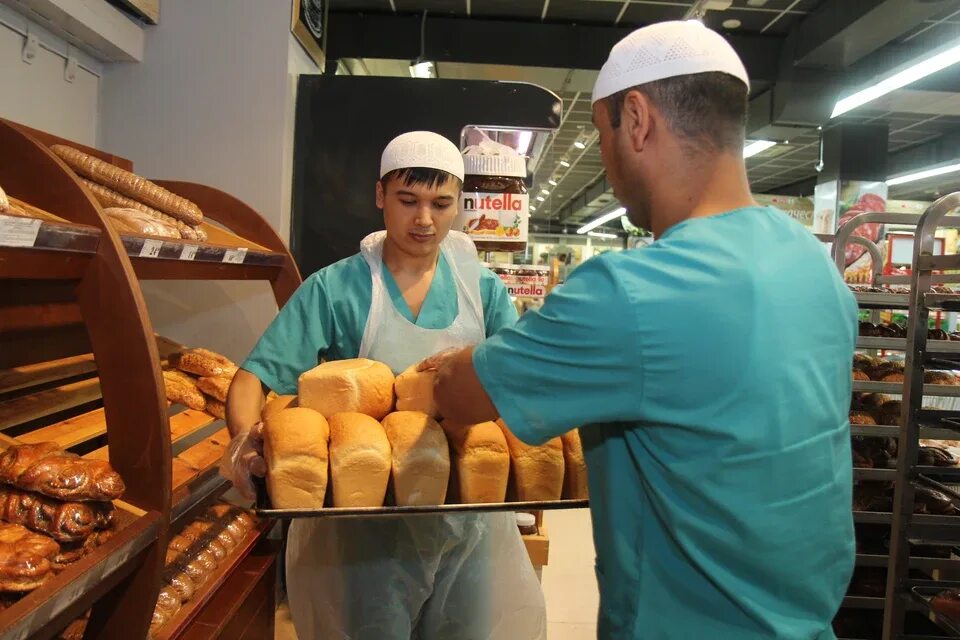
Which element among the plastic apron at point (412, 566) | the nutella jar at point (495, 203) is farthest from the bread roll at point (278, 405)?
the nutella jar at point (495, 203)

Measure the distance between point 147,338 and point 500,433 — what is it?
2.60ft

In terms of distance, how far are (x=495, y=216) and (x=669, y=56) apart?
2.29m

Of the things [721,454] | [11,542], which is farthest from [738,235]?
[11,542]

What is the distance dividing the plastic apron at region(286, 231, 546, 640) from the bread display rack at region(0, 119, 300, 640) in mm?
385

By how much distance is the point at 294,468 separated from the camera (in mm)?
1351

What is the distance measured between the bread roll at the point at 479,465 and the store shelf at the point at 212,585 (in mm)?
947

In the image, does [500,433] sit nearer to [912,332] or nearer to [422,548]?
[422,548]

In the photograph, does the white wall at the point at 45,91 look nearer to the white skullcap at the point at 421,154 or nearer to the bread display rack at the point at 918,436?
the white skullcap at the point at 421,154

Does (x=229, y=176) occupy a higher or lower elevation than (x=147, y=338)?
higher

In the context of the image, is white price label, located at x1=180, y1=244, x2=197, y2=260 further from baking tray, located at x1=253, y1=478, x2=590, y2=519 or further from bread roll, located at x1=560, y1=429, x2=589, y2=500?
bread roll, located at x1=560, y1=429, x2=589, y2=500

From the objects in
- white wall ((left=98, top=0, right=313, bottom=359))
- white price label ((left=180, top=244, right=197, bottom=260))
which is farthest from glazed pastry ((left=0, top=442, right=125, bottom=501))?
white wall ((left=98, top=0, right=313, bottom=359))

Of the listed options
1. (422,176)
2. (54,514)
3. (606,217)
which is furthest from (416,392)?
(606,217)

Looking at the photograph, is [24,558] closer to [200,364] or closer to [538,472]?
[538,472]

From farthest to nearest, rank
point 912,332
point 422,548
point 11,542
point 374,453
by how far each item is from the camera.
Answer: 1. point 912,332
2. point 422,548
3. point 374,453
4. point 11,542
